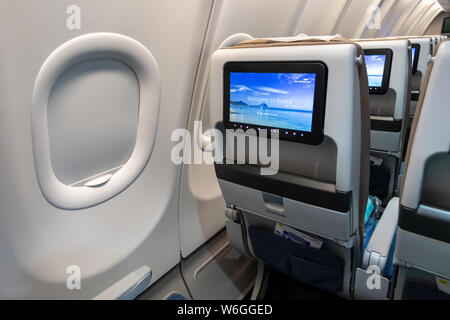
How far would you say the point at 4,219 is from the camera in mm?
1167

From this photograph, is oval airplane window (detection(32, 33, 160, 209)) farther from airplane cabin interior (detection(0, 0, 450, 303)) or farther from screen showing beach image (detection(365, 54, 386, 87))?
screen showing beach image (detection(365, 54, 386, 87))

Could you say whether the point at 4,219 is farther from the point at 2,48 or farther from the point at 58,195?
the point at 2,48

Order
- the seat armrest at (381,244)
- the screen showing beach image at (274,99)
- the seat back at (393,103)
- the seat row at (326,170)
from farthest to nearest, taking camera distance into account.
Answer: the seat back at (393,103)
the seat armrest at (381,244)
the screen showing beach image at (274,99)
the seat row at (326,170)

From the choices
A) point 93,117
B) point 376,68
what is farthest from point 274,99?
point 376,68

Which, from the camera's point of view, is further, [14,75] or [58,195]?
[58,195]

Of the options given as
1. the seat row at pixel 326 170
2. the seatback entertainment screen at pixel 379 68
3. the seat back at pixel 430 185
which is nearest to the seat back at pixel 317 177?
the seat row at pixel 326 170

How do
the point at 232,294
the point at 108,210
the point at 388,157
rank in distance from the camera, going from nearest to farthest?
the point at 108,210
the point at 232,294
the point at 388,157

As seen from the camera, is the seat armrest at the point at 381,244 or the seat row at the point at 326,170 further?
the seat armrest at the point at 381,244

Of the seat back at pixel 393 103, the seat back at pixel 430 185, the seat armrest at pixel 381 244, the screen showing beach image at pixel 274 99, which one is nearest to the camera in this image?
the seat back at pixel 430 185

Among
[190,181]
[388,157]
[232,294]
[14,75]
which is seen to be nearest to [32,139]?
[14,75]

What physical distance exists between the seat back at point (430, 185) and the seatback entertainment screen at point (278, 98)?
1.08 ft

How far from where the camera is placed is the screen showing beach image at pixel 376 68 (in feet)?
→ 6.97

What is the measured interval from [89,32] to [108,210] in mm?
852

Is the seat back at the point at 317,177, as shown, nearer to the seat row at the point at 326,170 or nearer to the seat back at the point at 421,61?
the seat row at the point at 326,170
